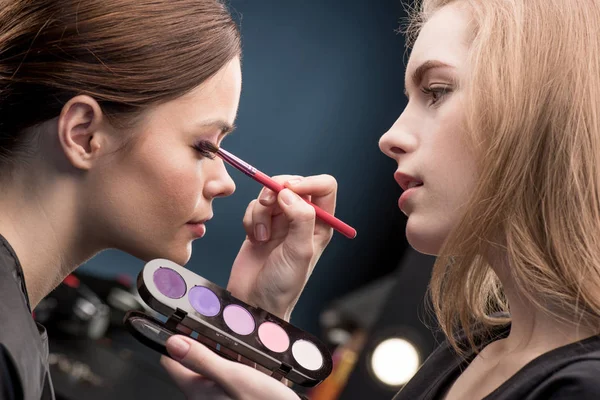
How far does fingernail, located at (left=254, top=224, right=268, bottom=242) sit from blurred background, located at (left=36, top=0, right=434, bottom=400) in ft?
2.15

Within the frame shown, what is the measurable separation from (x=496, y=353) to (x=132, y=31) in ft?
1.48

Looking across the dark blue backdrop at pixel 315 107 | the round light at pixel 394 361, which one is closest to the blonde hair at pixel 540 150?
the round light at pixel 394 361

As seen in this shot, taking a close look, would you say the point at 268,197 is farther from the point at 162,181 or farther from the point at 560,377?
the point at 560,377

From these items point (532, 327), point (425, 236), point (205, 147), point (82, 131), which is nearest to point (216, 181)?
point (205, 147)

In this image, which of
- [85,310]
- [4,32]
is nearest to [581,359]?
[4,32]

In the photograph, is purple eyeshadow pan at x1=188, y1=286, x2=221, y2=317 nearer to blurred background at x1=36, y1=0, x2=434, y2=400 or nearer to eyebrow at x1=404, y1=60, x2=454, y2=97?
eyebrow at x1=404, y1=60, x2=454, y2=97

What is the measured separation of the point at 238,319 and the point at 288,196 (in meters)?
0.16

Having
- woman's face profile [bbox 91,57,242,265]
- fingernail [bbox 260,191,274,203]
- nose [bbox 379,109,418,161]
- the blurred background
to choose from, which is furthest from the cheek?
the blurred background

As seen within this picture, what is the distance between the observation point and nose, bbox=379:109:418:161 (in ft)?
2.25

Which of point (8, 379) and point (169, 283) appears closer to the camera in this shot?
point (8, 379)

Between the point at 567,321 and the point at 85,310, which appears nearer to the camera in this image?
the point at 567,321

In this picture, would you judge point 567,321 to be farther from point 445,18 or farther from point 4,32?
point 4,32

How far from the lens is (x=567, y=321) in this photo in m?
0.61

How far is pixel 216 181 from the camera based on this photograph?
0.83 m
